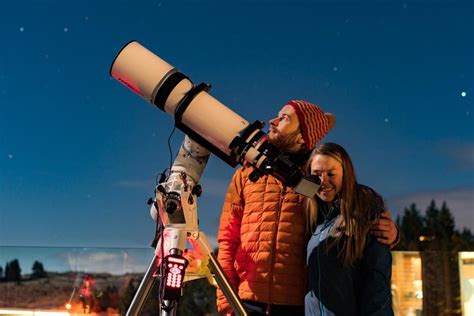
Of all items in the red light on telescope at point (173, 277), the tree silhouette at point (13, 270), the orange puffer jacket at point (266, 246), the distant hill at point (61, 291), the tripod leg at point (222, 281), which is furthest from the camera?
the tree silhouette at point (13, 270)

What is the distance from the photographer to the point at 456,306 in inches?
123

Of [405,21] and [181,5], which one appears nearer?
[181,5]

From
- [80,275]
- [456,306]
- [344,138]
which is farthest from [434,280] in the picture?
[344,138]

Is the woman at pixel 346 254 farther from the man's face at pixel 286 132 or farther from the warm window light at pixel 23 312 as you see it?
the warm window light at pixel 23 312

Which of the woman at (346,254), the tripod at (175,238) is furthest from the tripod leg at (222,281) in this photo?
the woman at (346,254)

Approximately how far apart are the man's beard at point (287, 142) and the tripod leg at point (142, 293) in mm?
521

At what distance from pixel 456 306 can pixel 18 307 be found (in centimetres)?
253

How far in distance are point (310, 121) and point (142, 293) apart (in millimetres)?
745

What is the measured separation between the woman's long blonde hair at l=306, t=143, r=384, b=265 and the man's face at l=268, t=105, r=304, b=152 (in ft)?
0.24

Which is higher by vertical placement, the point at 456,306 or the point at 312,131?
the point at 312,131

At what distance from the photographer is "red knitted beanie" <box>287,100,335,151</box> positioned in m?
1.80

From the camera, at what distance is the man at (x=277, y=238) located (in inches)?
69.9

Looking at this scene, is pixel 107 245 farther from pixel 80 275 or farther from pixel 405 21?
pixel 405 21

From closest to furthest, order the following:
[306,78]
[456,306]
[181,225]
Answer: [181,225]
[456,306]
[306,78]
